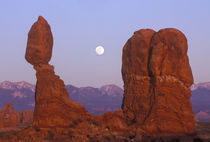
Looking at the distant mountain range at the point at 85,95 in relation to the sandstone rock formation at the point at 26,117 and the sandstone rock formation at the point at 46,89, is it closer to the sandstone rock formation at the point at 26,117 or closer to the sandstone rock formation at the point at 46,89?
the sandstone rock formation at the point at 26,117

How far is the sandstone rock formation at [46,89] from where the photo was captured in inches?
1153

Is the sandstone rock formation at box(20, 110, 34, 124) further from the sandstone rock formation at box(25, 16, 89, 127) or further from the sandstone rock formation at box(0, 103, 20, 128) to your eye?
the sandstone rock formation at box(25, 16, 89, 127)

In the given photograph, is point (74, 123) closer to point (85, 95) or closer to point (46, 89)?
point (46, 89)

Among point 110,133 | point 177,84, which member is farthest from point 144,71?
point 110,133

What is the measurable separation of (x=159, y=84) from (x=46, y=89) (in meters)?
12.5

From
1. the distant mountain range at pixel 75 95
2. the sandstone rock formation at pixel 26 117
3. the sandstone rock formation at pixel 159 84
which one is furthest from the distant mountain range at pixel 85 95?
the sandstone rock formation at pixel 159 84

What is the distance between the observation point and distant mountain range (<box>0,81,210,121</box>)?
160125mm

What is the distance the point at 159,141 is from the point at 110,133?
5.26m

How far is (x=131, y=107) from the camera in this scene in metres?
32.1

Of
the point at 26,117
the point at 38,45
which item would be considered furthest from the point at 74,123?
the point at 26,117

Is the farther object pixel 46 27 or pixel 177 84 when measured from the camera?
pixel 46 27

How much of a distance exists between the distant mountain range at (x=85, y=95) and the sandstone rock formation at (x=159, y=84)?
4592 inches

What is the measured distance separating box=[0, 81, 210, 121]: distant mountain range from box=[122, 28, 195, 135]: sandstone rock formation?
11663 cm

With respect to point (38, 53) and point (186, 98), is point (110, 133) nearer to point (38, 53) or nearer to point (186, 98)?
point (186, 98)
